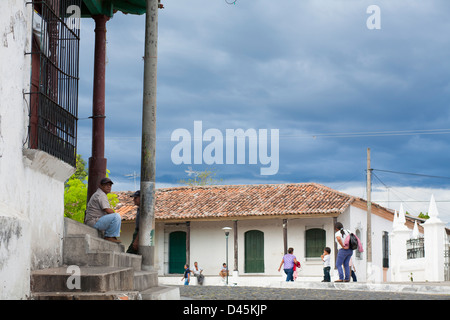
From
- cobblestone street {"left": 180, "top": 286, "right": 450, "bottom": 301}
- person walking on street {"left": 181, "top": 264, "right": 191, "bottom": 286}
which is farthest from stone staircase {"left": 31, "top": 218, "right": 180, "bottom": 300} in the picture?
person walking on street {"left": 181, "top": 264, "right": 191, "bottom": 286}

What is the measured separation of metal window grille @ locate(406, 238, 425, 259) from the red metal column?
11.6 meters

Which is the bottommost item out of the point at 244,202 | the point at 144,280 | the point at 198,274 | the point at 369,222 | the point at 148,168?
the point at 198,274

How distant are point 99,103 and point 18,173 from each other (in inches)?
209

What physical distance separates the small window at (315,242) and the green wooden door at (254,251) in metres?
2.10

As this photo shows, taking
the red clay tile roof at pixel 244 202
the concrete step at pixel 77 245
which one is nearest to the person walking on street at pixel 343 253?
the concrete step at pixel 77 245

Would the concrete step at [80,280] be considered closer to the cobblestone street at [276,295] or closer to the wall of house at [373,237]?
the cobblestone street at [276,295]

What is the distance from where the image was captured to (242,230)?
30.4 m

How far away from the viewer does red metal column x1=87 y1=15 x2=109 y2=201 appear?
1108cm

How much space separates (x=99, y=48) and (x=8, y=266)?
6.46 m

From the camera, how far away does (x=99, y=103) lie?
36.7ft

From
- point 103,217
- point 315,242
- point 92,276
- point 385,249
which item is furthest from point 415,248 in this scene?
point 92,276

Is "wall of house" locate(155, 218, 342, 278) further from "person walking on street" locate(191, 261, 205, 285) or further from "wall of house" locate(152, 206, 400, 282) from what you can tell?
"person walking on street" locate(191, 261, 205, 285)

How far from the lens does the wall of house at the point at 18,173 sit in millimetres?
5629

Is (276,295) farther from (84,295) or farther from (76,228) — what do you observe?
(84,295)
